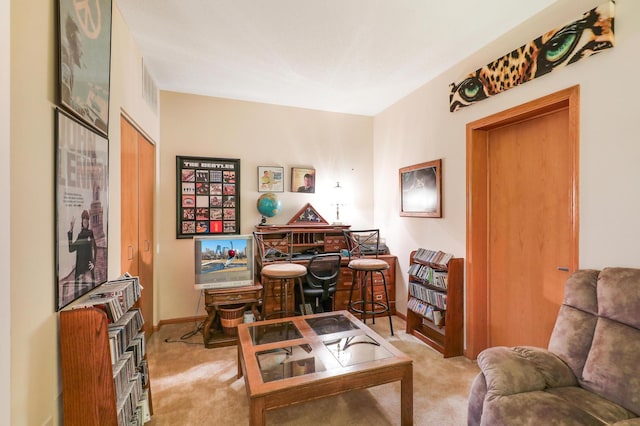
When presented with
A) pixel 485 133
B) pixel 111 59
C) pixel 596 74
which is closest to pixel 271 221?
pixel 111 59

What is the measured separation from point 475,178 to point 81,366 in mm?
3098

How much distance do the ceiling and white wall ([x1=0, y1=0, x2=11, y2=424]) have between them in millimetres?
1345

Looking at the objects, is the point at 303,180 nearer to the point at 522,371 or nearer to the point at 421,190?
the point at 421,190

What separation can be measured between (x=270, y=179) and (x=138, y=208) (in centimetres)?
165

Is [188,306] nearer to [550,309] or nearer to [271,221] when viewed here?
[271,221]

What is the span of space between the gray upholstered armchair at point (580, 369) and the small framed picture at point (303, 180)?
2968 millimetres

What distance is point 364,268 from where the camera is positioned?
10.6ft

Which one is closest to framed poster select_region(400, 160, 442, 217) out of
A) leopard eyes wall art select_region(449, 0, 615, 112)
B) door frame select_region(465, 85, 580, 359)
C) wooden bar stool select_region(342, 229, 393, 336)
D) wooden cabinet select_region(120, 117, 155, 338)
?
door frame select_region(465, 85, 580, 359)

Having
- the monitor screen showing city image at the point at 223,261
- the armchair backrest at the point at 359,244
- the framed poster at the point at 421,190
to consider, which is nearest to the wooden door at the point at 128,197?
the monitor screen showing city image at the point at 223,261

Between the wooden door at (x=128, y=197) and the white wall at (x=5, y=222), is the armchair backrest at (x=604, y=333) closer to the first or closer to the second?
the white wall at (x=5, y=222)

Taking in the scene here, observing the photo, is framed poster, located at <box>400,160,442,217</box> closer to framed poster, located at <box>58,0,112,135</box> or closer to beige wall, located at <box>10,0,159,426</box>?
framed poster, located at <box>58,0,112,135</box>

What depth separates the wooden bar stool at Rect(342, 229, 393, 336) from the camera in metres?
3.32

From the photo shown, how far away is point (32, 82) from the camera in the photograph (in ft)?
3.95

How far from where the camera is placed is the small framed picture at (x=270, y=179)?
399 centimetres
